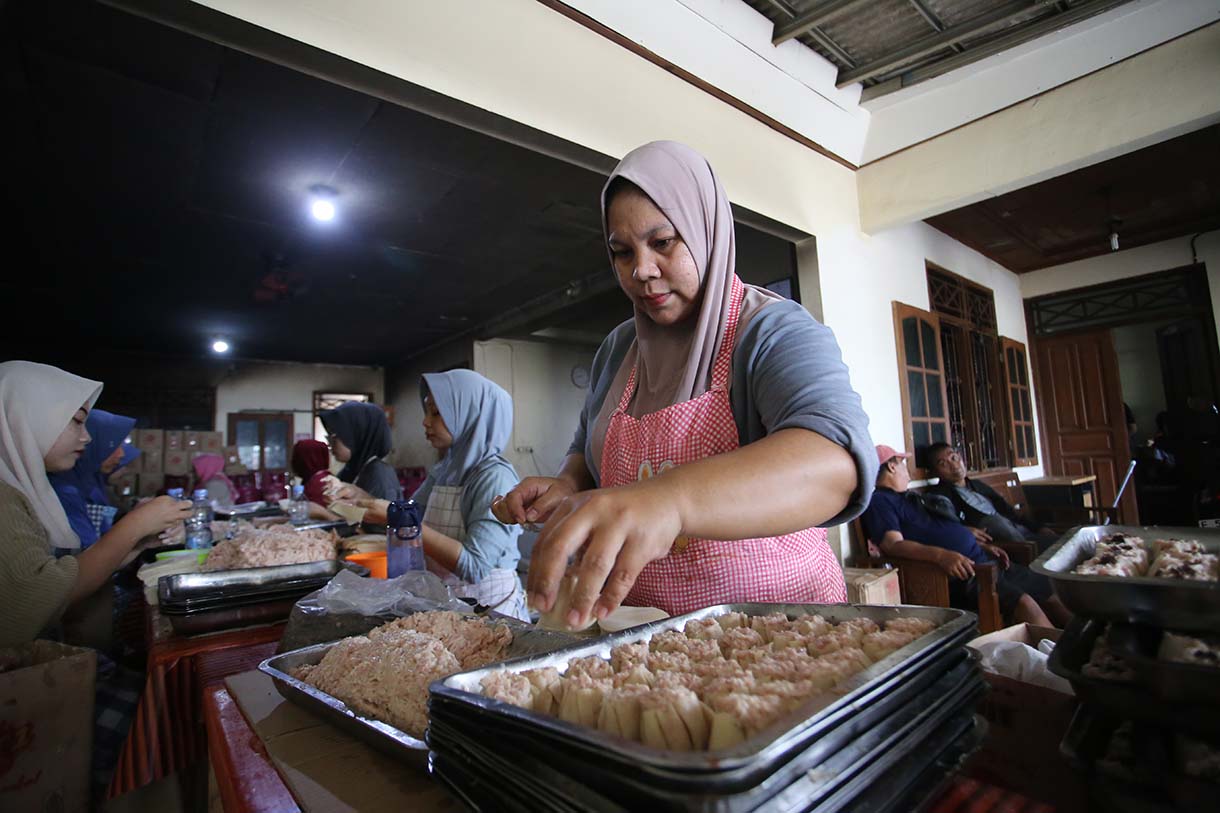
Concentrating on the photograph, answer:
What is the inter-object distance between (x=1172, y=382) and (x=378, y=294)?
1072 centimetres

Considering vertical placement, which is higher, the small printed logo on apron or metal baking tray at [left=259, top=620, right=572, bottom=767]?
the small printed logo on apron

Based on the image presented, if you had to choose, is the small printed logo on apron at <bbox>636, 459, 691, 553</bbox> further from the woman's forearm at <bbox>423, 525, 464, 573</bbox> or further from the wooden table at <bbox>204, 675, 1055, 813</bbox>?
the woman's forearm at <bbox>423, 525, 464, 573</bbox>

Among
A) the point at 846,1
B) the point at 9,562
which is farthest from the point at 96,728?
the point at 846,1

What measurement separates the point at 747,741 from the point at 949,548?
4035 millimetres

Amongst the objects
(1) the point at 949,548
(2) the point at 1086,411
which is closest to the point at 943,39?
(1) the point at 949,548

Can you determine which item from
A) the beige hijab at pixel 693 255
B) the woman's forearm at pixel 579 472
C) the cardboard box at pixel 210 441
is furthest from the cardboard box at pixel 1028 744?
the cardboard box at pixel 210 441

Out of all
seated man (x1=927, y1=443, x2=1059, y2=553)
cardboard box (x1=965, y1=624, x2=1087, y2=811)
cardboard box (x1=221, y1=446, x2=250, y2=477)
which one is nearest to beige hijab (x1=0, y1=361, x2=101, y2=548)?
cardboard box (x1=965, y1=624, x2=1087, y2=811)

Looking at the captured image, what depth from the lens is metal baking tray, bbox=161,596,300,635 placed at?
1643mm

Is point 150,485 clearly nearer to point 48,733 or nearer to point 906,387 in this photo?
point 48,733

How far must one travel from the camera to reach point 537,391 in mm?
9883

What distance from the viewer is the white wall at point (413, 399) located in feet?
32.9

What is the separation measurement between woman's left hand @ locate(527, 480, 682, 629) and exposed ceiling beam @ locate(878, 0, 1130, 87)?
172 inches

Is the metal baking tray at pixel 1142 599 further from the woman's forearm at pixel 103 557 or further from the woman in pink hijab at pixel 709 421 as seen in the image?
the woman's forearm at pixel 103 557

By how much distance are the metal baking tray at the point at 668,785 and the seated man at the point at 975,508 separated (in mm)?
4386
